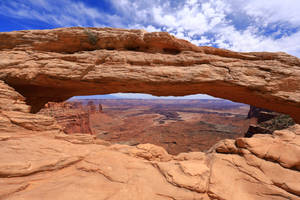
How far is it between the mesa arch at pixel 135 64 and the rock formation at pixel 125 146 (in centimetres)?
5

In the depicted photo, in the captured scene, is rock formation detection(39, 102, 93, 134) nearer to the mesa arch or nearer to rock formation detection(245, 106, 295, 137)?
the mesa arch

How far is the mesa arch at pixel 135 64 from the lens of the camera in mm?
5551

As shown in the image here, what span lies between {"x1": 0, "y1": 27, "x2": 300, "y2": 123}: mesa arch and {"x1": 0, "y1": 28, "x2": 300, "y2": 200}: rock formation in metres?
0.05

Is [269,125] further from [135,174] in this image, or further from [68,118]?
[68,118]

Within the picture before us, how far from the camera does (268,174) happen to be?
336cm

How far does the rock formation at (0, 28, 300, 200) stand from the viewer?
2783 millimetres

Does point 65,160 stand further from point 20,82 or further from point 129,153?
point 20,82

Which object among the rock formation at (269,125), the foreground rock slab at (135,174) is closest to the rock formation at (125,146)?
the foreground rock slab at (135,174)

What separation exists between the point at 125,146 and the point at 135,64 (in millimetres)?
3815

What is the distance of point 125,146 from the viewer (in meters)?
4.96

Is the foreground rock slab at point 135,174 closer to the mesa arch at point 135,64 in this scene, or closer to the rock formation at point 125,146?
the rock formation at point 125,146

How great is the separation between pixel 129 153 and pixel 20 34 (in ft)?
25.2

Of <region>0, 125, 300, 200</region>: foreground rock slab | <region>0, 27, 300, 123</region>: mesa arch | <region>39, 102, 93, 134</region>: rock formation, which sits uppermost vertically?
<region>0, 27, 300, 123</region>: mesa arch

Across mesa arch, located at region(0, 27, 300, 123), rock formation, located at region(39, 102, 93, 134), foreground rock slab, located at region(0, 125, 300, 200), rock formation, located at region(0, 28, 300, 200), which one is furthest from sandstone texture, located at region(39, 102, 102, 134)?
foreground rock slab, located at region(0, 125, 300, 200)
